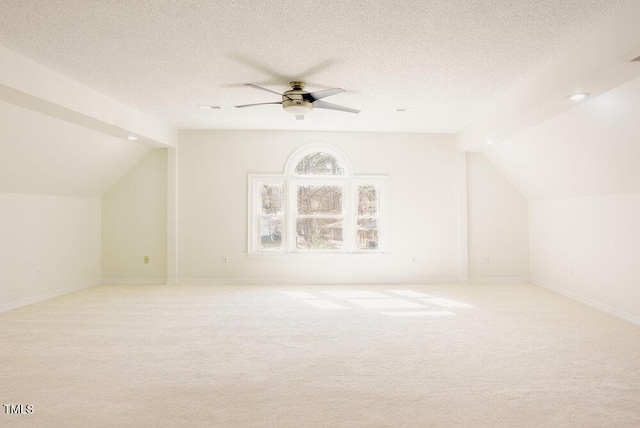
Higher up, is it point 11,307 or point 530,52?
point 530,52

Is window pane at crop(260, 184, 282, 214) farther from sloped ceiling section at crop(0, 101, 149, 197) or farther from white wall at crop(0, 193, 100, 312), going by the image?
white wall at crop(0, 193, 100, 312)

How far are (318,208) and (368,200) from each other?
0.89 m

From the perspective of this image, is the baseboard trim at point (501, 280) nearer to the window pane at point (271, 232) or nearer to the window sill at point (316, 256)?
the window sill at point (316, 256)

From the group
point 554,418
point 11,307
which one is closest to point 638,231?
point 554,418

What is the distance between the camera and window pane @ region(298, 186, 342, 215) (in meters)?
6.61

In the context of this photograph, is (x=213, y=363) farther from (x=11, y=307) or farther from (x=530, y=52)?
(x=530, y=52)

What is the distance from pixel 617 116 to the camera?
11.9ft

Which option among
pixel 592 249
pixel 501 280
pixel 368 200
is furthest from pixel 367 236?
pixel 592 249

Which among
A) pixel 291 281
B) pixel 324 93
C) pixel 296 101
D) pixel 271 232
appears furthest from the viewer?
pixel 271 232

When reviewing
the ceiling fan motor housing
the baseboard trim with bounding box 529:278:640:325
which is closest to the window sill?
the baseboard trim with bounding box 529:278:640:325

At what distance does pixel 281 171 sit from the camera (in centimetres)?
651

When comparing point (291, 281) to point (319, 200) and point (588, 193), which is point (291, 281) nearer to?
point (319, 200)

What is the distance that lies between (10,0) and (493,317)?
5.13 metres

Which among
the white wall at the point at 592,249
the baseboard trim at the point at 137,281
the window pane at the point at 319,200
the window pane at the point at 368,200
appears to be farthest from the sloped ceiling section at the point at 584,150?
the baseboard trim at the point at 137,281
